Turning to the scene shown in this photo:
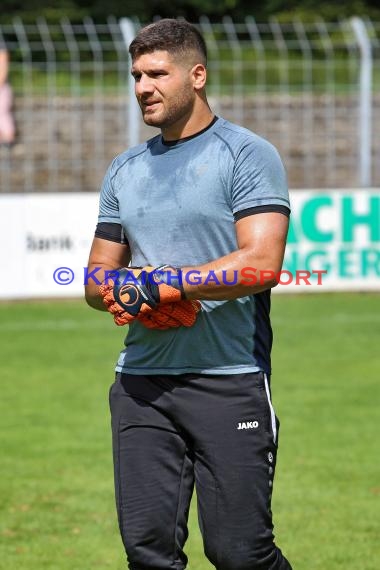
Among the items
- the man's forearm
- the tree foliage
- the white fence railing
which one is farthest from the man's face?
the tree foliage

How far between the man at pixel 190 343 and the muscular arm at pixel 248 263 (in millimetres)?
28

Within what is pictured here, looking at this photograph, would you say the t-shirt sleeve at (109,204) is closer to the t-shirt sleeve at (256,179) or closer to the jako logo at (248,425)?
the t-shirt sleeve at (256,179)

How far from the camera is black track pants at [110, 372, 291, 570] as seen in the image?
4285 millimetres

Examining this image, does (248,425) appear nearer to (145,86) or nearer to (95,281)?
(95,281)

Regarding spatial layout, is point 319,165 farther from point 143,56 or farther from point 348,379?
point 143,56

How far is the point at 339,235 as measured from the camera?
1424 centimetres

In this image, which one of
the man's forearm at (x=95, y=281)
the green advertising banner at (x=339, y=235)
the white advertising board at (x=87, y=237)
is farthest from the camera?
the green advertising banner at (x=339, y=235)

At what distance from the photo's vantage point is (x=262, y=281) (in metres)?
4.13

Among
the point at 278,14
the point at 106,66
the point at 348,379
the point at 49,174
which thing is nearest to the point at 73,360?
the point at 348,379

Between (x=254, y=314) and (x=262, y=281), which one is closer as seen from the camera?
(x=262, y=281)

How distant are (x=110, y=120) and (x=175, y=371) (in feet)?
45.6

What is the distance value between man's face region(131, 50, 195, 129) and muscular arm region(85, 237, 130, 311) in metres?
0.53

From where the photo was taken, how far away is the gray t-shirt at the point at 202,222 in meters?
4.25

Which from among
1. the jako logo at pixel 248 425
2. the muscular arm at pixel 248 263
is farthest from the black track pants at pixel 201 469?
the muscular arm at pixel 248 263
